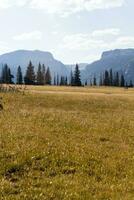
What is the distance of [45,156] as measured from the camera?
2159 centimetres

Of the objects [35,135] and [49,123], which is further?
[49,123]

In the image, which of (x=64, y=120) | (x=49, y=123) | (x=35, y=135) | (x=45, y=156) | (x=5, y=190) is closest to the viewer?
(x=5, y=190)

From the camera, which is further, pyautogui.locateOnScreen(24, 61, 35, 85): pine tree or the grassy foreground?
pyautogui.locateOnScreen(24, 61, 35, 85): pine tree

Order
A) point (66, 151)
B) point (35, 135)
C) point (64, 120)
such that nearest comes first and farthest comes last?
1. point (66, 151)
2. point (35, 135)
3. point (64, 120)

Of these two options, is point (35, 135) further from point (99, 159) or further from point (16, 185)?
point (16, 185)

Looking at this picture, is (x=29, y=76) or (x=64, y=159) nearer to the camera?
(x=64, y=159)

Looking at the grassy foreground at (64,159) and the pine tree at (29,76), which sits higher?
the pine tree at (29,76)

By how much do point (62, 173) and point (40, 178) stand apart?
1321mm

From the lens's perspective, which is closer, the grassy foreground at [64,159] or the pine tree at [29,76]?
the grassy foreground at [64,159]

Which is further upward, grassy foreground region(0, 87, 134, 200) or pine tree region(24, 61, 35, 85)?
pine tree region(24, 61, 35, 85)

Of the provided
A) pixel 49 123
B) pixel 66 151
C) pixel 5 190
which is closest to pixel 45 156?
pixel 66 151

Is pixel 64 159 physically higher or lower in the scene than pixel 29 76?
lower

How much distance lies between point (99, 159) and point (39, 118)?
13695 millimetres

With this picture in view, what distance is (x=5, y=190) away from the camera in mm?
16828
